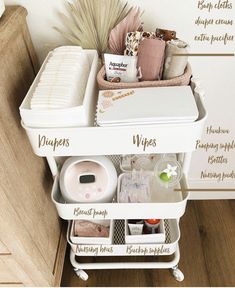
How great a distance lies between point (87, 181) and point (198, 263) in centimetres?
70

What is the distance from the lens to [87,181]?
0.97m

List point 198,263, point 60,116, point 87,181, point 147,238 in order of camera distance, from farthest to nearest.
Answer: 1. point 198,263
2. point 147,238
3. point 87,181
4. point 60,116

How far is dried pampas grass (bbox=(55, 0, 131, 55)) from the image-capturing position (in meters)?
0.89

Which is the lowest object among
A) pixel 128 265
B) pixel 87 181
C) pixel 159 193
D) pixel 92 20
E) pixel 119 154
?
pixel 128 265

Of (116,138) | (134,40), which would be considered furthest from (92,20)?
(116,138)

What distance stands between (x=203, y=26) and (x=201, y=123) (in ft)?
1.24

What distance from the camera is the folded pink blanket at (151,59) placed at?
802mm

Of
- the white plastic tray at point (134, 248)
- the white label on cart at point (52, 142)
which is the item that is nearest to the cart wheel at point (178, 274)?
the white plastic tray at point (134, 248)

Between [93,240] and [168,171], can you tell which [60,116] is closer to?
[168,171]

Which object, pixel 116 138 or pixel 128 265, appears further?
pixel 128 265

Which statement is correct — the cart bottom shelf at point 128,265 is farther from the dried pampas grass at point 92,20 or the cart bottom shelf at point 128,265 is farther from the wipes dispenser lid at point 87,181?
the dried pampas grass at point 92,20

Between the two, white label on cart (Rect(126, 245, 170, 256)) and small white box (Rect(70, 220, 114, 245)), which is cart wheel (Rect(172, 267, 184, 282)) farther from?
small white box (Rect(70, 220, 114, 245))

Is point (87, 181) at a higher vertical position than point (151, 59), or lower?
lower

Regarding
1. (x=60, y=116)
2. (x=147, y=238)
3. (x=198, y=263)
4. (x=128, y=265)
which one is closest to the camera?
(x=60, y=116)
